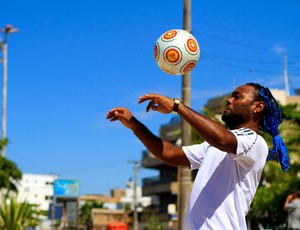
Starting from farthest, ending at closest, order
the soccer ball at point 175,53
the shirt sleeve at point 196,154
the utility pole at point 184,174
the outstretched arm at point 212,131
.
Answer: the utility pole at point 184,174
the soccer ball at point 175,53
the shirt sleeve at point 196,154
the outstretched arm at point 212,131

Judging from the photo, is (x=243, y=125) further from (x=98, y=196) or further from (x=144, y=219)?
(x=98, y=196)

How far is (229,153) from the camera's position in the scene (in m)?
4.00

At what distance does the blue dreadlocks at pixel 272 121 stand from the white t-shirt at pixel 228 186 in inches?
11.0

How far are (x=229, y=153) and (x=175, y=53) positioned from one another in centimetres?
122

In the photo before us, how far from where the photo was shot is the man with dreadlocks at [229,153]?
3969 millimetres

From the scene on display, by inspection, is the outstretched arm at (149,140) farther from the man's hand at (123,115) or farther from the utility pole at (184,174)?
the utility pole at (184,174)

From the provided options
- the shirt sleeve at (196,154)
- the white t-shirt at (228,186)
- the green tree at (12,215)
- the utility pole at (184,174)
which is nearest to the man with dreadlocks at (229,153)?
the white t-shirt at (228,186)

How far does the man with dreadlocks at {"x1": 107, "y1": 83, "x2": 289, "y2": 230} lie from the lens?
3.97 m

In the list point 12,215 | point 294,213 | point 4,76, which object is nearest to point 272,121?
point 294,213

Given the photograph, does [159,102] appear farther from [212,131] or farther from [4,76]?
[4,76]

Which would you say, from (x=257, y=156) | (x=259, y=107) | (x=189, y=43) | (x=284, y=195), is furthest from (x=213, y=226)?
(x=284, y=195)

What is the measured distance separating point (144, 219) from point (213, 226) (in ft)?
225

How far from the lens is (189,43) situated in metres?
5.12

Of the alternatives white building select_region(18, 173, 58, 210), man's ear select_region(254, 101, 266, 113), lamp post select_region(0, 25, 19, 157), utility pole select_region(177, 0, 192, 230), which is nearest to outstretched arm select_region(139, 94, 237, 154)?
man's ear select_region(254, 101, 266, 113)
